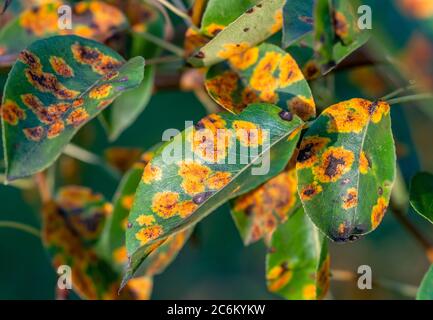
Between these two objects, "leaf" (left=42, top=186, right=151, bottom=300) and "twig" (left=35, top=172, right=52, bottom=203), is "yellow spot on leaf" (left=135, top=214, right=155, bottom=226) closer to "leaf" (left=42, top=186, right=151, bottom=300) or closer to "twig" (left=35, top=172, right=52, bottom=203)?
"leaf" (left=42, top=186, right=151, bottom=300)

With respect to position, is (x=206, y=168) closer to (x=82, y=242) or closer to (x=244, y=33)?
(x=244, y=33)

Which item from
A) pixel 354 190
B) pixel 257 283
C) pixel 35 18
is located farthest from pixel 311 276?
pixel 257 283

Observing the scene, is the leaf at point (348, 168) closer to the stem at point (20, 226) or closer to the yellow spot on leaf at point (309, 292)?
the yellow spot on leaf at point (309, 292)

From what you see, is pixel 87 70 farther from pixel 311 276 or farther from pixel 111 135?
pixel 311 276

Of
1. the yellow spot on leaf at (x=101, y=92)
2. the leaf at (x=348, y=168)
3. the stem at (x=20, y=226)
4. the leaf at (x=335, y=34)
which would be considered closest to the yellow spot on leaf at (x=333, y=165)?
the leaf at (x=348, y=168)

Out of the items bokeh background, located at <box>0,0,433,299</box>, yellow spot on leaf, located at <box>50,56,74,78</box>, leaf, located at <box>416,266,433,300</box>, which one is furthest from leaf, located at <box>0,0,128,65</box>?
bokeh background, located at <box>0,0,433,299</box>
